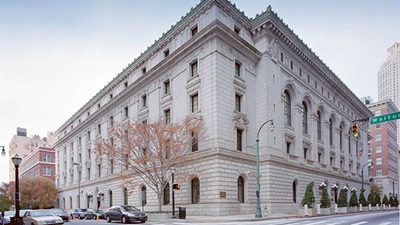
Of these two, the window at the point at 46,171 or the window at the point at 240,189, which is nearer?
the window at the point at 240,189

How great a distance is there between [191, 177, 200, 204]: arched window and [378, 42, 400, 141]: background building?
6318 inches

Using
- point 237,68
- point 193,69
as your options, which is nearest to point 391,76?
point 237,68

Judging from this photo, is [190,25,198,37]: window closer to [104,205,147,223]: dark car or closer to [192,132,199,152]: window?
[192,132,199,152]: window

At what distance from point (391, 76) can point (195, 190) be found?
590 ft

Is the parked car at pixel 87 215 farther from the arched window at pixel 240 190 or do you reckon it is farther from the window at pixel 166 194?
the arched window at pixel 240 190

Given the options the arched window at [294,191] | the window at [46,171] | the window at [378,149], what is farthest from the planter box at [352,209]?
the window at [46,171]

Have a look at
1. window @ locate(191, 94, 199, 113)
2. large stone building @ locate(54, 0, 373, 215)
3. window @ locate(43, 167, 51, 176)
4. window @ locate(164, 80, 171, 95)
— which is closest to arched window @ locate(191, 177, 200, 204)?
large stone building @ locate(54, 0, 373, 215)

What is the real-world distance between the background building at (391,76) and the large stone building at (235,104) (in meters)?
136

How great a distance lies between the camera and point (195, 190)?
3619 cm

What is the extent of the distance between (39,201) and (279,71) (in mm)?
59363

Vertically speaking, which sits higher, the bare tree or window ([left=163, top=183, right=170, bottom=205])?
the bare tree

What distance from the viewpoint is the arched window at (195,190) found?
35656mm

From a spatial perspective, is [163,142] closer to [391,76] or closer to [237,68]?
[237,68]

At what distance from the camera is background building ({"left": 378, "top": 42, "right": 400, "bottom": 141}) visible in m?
170
